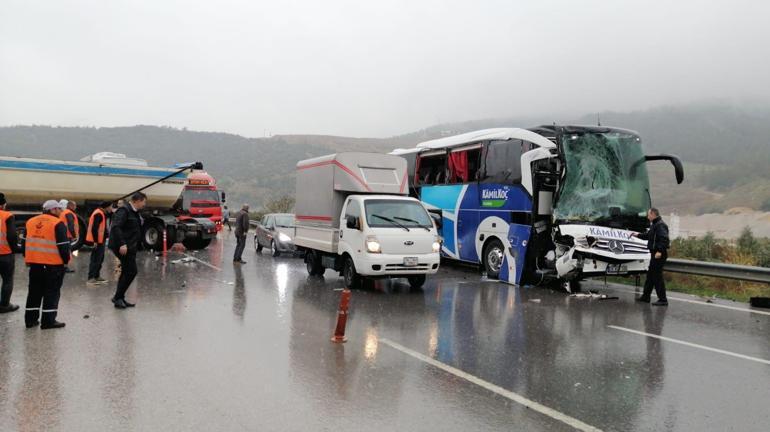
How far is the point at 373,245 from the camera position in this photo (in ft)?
37.3

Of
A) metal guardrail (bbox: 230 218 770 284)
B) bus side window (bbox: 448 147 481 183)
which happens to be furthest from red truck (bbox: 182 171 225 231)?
metal guardrail (bbox: 230 218 770 284)

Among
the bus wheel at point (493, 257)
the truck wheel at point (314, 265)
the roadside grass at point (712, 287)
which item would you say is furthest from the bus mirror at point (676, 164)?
the truck wheel at point (314, 265)

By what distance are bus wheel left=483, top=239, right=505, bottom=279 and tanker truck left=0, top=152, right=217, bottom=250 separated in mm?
11207

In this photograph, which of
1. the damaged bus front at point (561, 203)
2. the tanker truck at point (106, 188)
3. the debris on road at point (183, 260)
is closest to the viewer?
the damaged bus front at point (561, 203)

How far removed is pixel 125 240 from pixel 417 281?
602 cm

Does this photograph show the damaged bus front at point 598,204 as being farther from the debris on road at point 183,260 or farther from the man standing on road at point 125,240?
the debris on road at point 183,260

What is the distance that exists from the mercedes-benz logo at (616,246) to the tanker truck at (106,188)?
14.6 m

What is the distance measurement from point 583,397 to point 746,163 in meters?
128

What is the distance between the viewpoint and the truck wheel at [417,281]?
12434mm

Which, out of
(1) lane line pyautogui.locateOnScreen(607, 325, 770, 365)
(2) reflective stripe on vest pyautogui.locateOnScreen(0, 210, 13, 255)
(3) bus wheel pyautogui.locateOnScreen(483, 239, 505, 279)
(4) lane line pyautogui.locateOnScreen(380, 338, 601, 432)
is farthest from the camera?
(3) bus wheel pyautogui.locateOnScreen(483, 239, 505, 279)

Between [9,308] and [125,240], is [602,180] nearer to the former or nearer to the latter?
[125,240]

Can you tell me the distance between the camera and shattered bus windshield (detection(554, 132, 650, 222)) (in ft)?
39.8

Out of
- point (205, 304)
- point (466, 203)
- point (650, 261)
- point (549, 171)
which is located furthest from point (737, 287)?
point (205, 304)

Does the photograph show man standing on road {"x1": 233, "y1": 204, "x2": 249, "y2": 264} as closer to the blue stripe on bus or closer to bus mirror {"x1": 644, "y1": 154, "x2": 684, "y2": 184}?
the blue stripe on bus
